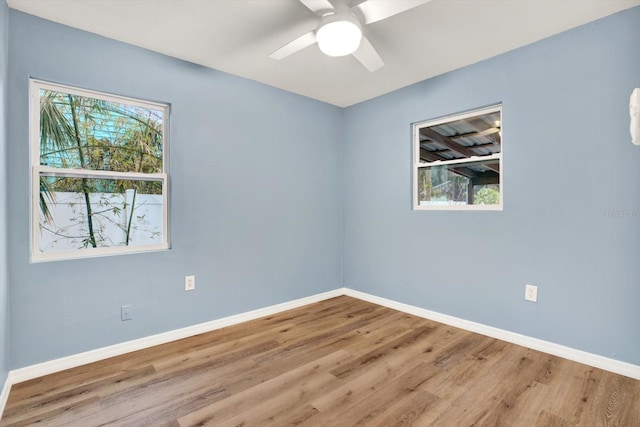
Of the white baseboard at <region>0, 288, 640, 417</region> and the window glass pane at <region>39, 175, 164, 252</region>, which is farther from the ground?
the window glass pane at <region>39, 175, 164, 252</region>

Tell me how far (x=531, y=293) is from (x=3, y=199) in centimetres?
376

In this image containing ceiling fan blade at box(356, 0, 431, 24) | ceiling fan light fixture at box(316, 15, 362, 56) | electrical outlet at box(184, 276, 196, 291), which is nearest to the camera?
ceiling fan blade at box(356, 0, 431, 24)

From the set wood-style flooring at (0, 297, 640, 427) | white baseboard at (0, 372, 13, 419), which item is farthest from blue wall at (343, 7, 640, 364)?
white baseboard at (0, 372, 13, 419)

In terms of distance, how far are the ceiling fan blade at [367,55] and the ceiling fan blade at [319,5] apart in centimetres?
30

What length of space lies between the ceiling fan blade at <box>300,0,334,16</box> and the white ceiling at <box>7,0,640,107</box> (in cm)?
26

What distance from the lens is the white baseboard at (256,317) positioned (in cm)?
207

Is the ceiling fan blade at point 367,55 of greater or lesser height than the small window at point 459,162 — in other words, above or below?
above

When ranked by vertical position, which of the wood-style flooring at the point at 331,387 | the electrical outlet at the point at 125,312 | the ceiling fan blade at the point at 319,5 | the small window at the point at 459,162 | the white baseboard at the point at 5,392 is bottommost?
the wood-style flooring at the point at 331,387

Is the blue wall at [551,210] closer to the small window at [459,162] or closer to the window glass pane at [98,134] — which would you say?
the small window at [459,162]

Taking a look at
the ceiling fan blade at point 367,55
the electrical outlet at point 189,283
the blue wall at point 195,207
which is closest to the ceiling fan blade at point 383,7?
the ceiling fan blade at point 367,55

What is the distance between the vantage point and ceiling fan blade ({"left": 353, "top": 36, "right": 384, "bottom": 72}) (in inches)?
79.9

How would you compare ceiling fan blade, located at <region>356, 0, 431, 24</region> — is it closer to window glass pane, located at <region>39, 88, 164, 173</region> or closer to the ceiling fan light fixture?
the ceiling fan light fixture

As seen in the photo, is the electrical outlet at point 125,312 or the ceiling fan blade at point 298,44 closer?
the ceiling fan blade at point 298,44

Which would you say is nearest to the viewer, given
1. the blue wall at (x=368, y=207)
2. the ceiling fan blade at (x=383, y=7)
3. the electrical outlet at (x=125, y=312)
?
the ceiling fan blade at (x=383, y=7)
